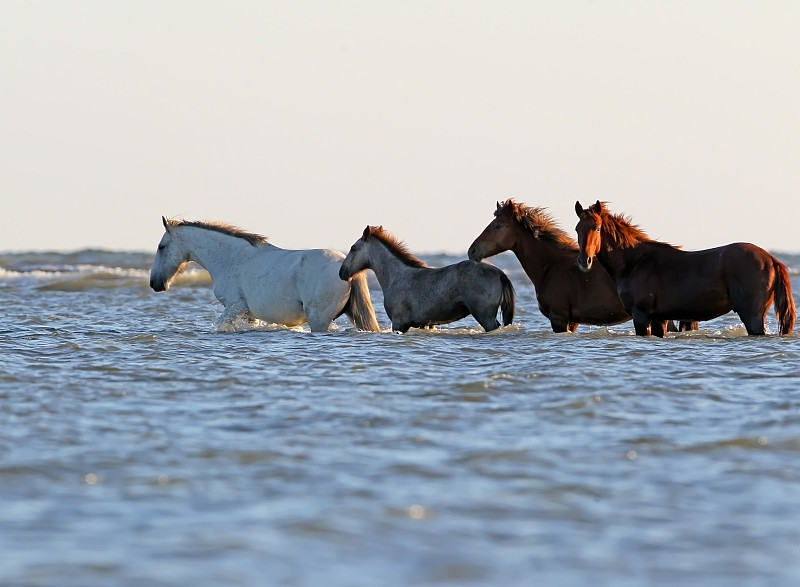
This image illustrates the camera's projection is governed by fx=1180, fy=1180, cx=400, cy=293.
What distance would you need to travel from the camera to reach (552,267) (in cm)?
1141

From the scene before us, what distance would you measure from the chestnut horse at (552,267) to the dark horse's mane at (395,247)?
64cm

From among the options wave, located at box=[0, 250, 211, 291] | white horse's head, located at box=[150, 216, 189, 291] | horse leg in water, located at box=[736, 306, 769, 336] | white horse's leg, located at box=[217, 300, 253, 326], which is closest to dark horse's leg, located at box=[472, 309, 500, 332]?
horse leg in water, located at box=[736, 306, 769, 336]

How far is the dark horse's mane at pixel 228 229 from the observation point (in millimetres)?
12648

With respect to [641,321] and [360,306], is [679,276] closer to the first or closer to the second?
[641,321]

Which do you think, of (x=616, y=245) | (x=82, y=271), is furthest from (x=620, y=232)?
(x=82, y=271)

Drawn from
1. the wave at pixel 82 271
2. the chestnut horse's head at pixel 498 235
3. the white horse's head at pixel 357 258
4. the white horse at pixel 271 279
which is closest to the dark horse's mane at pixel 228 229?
the white horse at pixel 271 279

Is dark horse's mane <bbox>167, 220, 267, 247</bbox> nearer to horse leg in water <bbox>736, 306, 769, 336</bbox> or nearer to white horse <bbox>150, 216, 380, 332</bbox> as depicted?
white horse <bbox>150, 216, 380, 332</bbox>

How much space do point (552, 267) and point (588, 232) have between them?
0.91 m

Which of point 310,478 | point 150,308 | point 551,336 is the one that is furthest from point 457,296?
point 150,308

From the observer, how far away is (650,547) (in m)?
4.02

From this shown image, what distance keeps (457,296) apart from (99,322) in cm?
523

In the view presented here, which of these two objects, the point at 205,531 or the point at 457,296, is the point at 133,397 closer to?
the point at 205,531

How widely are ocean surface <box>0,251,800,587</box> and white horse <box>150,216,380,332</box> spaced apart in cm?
228

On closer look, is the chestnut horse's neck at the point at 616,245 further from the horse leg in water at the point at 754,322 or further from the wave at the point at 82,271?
the wave at the point at 82,271
